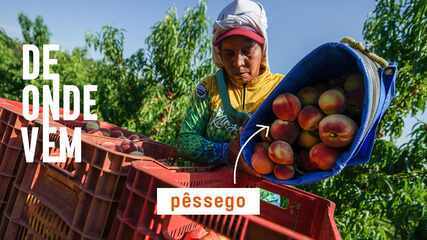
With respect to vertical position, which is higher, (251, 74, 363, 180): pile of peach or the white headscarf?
the white headscarf

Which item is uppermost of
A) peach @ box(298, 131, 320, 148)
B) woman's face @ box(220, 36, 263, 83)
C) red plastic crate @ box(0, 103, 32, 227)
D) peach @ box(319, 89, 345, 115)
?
woman's face @ box(220, 36, 263, 83)

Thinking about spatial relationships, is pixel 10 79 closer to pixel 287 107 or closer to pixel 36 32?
pixel 36 32

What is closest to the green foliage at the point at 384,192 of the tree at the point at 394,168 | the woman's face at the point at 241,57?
the tree at the point at 394,168

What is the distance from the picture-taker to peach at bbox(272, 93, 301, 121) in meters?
1.18

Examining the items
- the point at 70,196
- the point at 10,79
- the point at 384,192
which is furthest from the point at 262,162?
the point at 10,79

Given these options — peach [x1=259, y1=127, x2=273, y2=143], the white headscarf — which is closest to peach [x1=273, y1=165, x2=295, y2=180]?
peach [x1=259, y1=127, x2=273, y2=143]

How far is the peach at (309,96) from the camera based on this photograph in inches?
47.6

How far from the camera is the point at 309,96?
1.21 m

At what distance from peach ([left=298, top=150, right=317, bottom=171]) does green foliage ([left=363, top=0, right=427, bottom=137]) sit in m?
1.86

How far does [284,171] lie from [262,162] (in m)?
0.08

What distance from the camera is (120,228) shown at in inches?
53.7

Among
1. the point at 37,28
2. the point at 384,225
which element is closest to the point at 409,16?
the point at 384,225

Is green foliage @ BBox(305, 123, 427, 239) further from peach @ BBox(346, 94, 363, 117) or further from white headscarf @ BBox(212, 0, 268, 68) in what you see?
peach @ BBox(346, 94, 363, 117)

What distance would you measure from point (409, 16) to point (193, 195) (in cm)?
247
